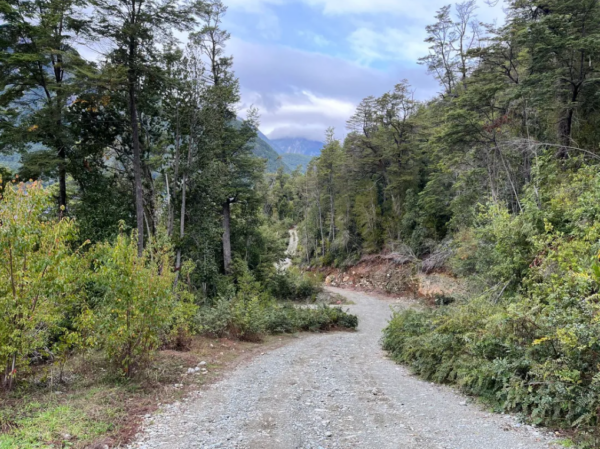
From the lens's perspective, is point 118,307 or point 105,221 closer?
point 118,307

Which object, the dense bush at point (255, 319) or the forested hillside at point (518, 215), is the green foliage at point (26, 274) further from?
the forested hillside at point (518, 215)

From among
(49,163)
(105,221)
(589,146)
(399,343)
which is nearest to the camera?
(399,343)

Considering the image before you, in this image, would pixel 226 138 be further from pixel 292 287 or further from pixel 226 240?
pixel 292 287

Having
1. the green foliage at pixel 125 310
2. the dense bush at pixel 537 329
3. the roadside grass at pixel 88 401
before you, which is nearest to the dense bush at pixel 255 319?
the roadside grass at pixel 88 401

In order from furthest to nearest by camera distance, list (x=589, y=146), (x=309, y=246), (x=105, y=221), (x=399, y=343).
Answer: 1. (x=309, y=246)
2. (x=105, y=221)
3. (x=589, y=146)
4. (x=399, y=343)

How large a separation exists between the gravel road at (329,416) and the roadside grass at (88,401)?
0.44 m

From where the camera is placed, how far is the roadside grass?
441cm

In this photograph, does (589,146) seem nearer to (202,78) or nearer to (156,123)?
(202,78)

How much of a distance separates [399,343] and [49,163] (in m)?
13.5

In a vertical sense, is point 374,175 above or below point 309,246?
above

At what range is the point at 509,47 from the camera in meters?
16.0

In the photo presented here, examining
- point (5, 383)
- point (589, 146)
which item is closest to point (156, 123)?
point (5, 383)

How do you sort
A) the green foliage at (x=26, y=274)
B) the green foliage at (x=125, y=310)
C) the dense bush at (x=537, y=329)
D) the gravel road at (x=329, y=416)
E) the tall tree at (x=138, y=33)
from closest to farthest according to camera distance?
the gravel road at (x=329, y=416) < the dense bush at (x=537, y=329) < the green foliage at (x=26, y=274) < the green foliage at (x=125, y=310) < the tall tree at (x=138, y=33)

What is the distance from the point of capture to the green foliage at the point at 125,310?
638cm
